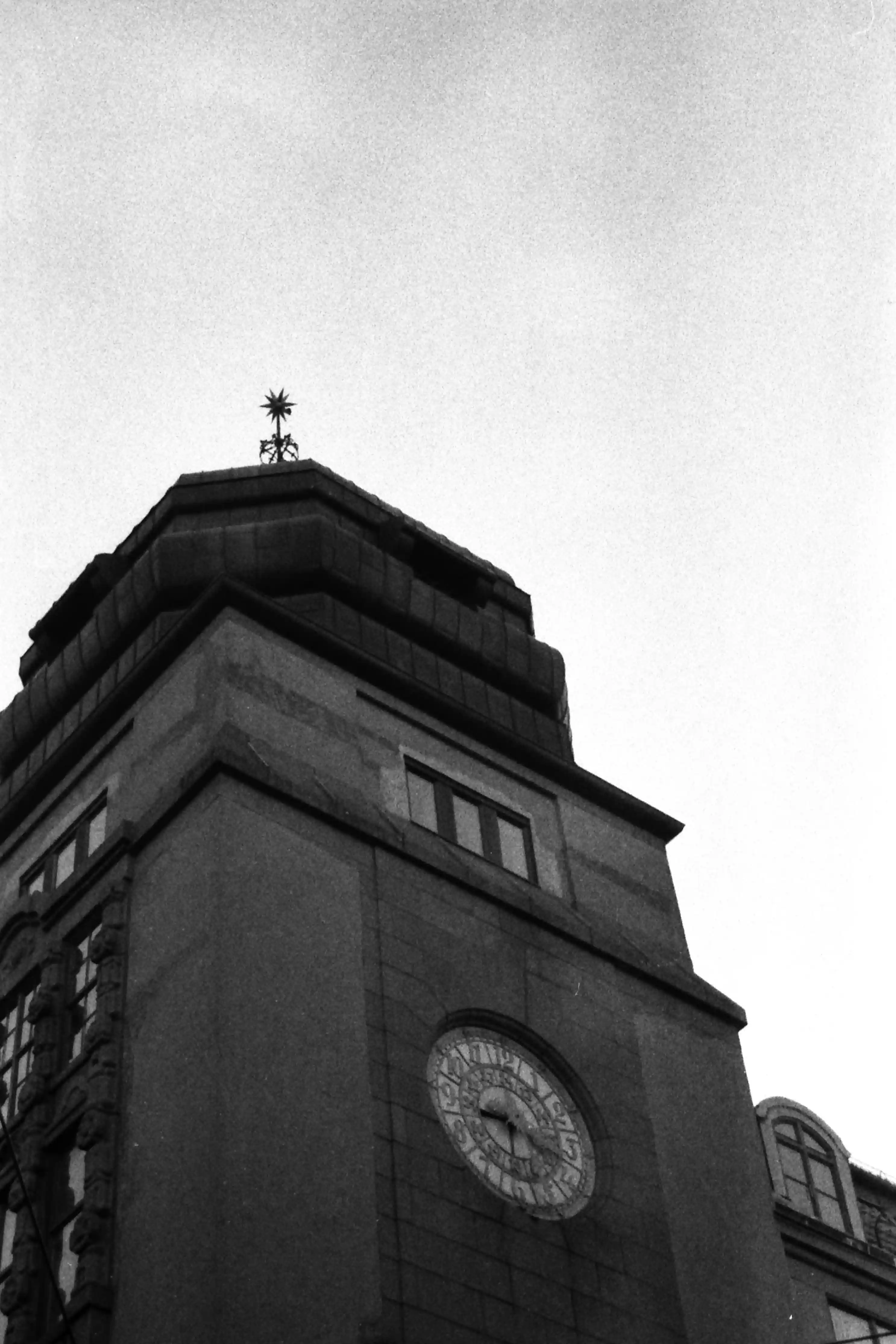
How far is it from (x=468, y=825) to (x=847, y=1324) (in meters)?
9.63

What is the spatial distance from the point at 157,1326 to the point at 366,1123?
4.11 meters

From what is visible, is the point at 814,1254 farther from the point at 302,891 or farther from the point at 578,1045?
the point at 302,891

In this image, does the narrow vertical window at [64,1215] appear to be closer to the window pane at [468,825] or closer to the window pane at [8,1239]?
the window pane at [8,1239]

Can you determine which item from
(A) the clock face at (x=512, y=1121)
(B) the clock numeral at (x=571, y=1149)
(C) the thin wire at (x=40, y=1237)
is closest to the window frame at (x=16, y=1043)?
(C) the thin wire at (x=40, y=1237)

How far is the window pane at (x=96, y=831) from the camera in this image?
3850 centimetres

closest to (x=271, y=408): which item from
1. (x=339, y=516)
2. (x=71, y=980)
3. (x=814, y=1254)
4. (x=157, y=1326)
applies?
(x=339, y=516)

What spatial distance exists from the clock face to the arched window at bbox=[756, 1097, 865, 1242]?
5.66 metres

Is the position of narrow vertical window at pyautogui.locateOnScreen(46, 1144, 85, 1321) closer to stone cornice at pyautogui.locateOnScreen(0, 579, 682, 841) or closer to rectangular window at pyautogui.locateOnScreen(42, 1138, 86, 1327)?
rectangular window at pyautogui.locateOnScreen(42, 1138, 86, 1327)

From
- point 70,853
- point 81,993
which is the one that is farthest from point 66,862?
point 81,993

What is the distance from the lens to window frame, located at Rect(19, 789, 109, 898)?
127ft

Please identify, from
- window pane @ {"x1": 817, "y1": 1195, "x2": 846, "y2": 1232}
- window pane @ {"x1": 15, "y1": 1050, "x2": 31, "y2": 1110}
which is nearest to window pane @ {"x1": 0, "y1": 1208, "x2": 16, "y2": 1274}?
window pane @ {"x1": 15, "y1": 1050, "x2": 31, "y2": 1110}

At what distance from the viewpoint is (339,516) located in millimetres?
44844

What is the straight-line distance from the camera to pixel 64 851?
39.5m

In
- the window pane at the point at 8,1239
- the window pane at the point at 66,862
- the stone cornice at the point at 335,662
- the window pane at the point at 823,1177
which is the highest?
the stone cornice at the point at 335,662
